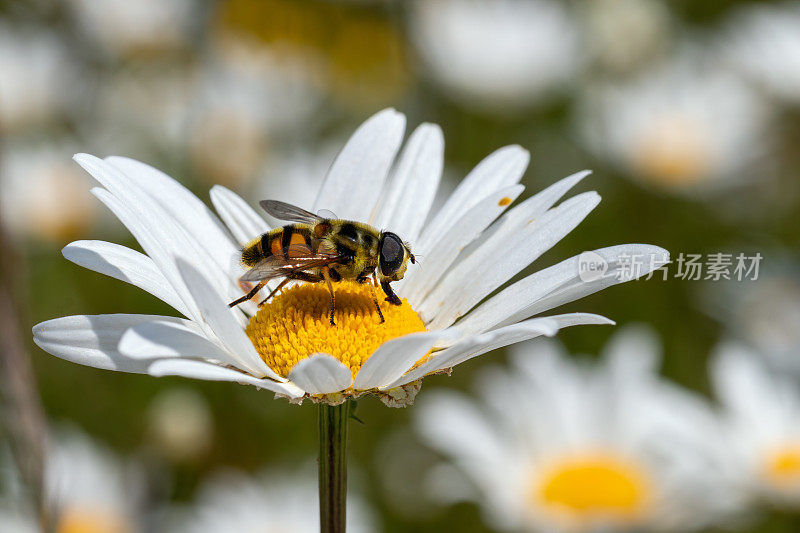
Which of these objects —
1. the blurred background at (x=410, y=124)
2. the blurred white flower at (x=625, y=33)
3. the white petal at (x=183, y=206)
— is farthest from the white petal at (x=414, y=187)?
the blurred white flower at (x=625, y=33)

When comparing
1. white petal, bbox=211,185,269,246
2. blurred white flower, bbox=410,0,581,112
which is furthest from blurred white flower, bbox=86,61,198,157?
white petal, bbox=211,185,269,246

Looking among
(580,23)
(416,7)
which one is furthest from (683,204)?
(416,7)

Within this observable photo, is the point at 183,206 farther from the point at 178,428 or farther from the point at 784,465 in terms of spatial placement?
the point at 784,465

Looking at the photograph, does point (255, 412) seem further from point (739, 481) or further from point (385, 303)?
point (385, 303)

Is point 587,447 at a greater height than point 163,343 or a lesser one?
greater

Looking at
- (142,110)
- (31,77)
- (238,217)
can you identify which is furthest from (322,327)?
(31,77)

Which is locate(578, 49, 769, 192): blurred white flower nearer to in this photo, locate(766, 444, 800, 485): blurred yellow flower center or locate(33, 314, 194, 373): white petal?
locate(766, 444, 800, 485): blurred yellow flower center

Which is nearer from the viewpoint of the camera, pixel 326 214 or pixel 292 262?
pixel 292 262

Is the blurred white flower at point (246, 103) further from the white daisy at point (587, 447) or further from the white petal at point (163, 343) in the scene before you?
the white petal at point (163, 343)
